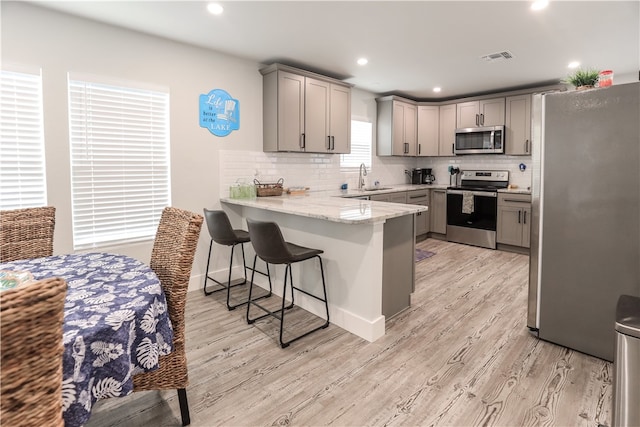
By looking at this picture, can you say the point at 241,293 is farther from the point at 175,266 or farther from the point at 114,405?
the point at 175,266

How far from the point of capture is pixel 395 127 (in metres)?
5.61

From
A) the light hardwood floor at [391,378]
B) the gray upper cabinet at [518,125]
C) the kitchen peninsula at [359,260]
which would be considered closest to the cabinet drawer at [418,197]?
the gray upper cabinet at [518,125]

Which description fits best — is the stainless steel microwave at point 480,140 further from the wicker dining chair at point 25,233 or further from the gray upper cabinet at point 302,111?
the wicker dining chair at point 25,233

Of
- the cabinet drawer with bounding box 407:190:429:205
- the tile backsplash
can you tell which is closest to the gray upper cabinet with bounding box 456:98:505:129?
the tile backsplash

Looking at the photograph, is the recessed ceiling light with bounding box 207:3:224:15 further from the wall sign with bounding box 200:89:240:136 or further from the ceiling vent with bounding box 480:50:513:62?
the ceiling vent with bounding box 480:50:513:62

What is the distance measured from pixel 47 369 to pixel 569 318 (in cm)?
283

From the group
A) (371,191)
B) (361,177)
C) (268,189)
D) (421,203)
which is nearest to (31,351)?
(268,189)

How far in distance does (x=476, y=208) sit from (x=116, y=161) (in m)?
4.76

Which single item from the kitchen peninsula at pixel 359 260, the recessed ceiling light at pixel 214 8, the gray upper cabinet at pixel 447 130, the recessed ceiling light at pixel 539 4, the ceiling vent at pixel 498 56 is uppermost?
the ceiling vent at pixel 498 56

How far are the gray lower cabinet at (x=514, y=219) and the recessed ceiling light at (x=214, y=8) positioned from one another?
4.35m

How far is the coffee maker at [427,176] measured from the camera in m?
6.46

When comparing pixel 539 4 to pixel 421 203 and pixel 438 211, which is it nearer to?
pixel 421 203

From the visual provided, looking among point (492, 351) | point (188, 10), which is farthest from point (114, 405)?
point (188, 10)

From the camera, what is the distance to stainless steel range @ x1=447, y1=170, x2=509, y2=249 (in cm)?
522
